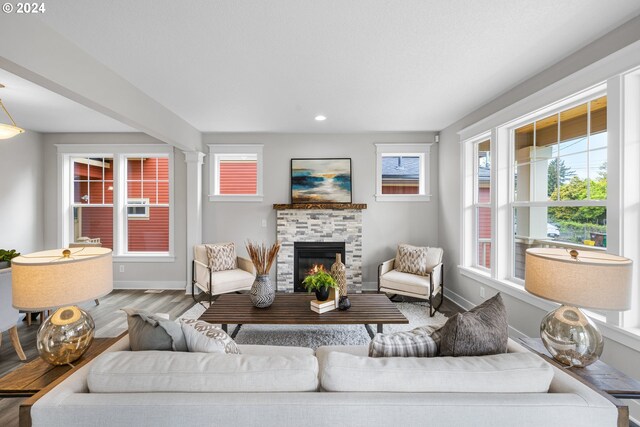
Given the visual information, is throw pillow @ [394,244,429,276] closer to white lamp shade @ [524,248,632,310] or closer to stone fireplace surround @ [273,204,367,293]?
stone fireplace surround @ [273,204,367,293]

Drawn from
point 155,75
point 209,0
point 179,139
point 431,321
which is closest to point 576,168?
point 431,321

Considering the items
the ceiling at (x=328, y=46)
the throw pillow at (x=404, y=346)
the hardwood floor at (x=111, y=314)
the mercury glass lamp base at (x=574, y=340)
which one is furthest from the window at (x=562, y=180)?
the throw pillow at (x=404, y=346)

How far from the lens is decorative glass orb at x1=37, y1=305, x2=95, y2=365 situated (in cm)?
134

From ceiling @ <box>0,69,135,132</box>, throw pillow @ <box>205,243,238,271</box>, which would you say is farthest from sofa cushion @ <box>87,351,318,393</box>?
ceiling @ <box>0,69,135,132</box>

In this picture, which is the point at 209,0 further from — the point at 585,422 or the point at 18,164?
the point at 18,164

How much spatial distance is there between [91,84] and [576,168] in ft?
13.5

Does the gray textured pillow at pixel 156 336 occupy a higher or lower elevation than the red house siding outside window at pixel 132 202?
lower

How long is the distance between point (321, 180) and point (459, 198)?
6.87 ft

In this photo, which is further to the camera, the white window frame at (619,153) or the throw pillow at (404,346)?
the white window frame at (619,153)

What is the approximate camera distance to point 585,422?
968mm

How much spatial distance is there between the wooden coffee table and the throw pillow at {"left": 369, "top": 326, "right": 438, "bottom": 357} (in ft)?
3.78

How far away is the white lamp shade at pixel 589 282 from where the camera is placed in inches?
53.4

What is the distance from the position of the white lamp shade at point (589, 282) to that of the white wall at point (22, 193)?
6.47 metres

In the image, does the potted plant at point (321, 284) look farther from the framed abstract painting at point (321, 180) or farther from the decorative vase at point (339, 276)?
the framed abstract painting at point (321, 180)
